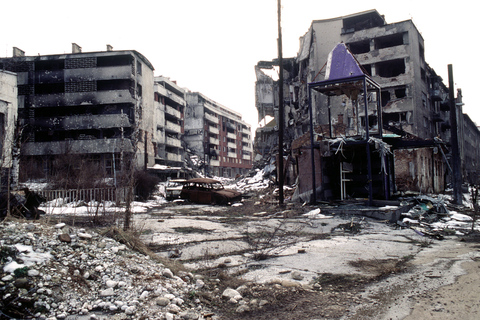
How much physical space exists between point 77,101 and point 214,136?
123ft

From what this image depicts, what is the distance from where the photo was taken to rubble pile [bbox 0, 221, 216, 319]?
3.64 meters

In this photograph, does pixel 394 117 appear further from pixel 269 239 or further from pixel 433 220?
pixel 269 239

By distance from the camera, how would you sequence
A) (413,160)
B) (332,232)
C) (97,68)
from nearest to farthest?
(332,232) → (413,160) → (97,68)

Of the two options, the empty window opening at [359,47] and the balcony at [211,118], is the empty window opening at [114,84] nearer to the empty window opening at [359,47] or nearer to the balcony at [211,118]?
the empty window opening at [359,47]

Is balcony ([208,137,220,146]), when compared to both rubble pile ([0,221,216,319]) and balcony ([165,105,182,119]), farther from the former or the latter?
rubble pile ([0,221,216,319])

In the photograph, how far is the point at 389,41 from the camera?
34.1m

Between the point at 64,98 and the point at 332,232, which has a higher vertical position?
the point at 64,98

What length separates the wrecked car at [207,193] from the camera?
1906 centimetres

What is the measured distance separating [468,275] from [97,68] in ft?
122

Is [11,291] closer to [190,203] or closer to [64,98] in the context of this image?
[190,203]

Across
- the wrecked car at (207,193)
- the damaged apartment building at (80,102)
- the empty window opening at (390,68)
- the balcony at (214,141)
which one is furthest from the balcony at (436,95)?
the balcony at (214,141)

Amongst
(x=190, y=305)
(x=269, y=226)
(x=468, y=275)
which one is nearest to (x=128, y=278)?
(x=190, y=305)

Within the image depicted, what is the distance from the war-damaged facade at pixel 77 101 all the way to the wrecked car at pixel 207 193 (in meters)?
15.8

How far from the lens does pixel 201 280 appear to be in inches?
188
